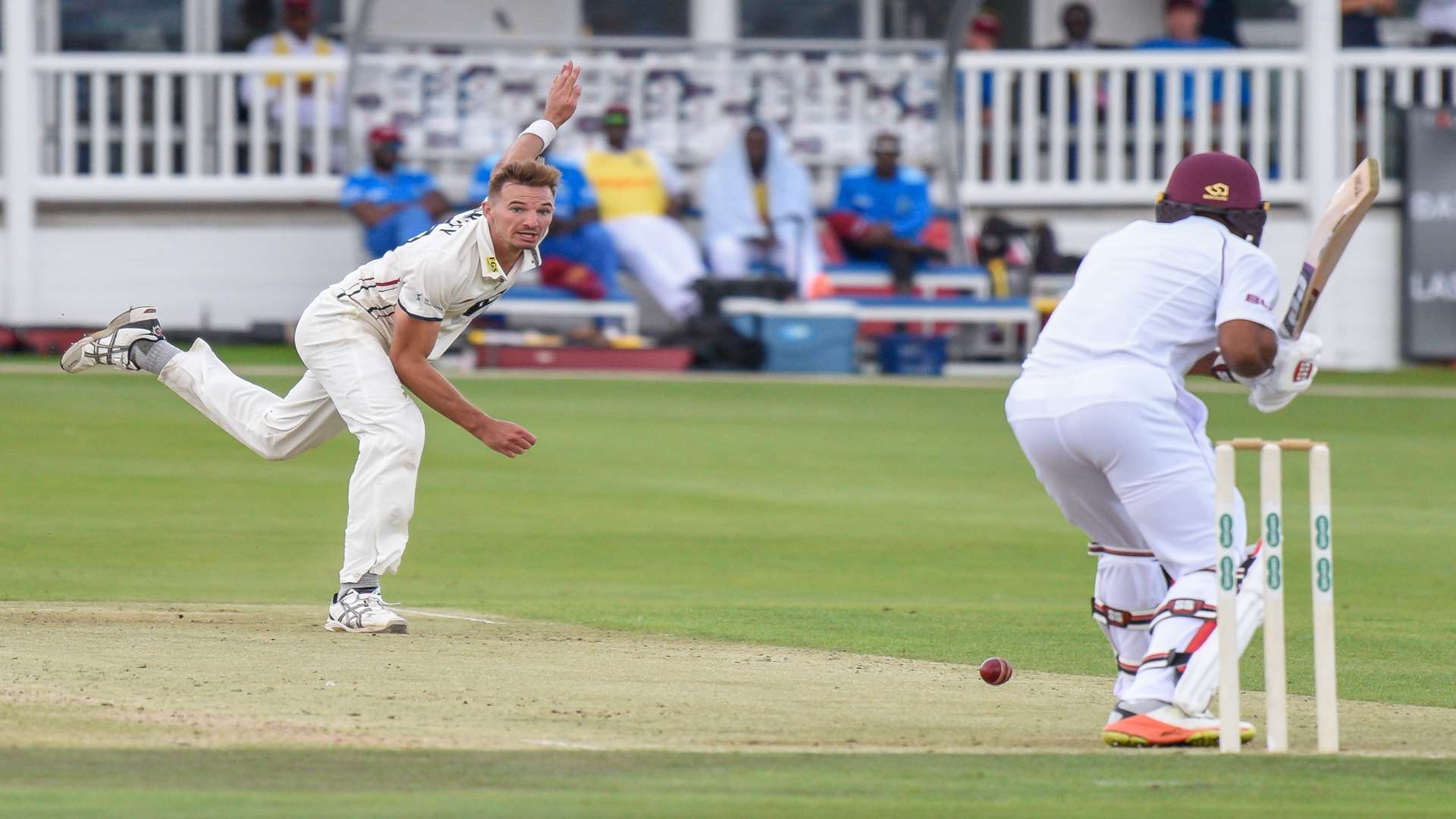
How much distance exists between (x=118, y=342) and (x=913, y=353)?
1149 cm

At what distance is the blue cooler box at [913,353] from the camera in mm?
19875

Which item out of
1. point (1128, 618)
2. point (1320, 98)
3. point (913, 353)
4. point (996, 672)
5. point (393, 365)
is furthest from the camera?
point (1320, 98)

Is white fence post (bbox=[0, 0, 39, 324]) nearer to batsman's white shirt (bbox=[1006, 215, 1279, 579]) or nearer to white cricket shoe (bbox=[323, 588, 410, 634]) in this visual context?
white cricket shoe (bbox=[323, 588, 410, 634])

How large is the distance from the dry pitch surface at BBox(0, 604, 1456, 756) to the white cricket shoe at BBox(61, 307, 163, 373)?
42.2 inches

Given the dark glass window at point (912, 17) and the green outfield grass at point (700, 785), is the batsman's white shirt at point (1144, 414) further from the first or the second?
the dark glass window at point (912, 17)

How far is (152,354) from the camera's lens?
9031 mm

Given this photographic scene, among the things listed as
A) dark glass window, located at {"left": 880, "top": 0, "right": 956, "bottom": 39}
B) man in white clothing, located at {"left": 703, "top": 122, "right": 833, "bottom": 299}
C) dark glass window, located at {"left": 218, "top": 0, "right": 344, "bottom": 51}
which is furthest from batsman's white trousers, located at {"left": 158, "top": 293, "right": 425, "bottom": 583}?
dark glass window, located at {"left": 880, "top": 0, "right": 956, "bottom": 39}

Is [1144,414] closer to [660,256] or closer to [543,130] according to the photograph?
[543,130]

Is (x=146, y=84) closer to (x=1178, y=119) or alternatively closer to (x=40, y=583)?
(x=1178, y=119)

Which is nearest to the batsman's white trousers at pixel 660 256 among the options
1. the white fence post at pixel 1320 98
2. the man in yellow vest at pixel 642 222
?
the man in yellow vest at pixel 642 222

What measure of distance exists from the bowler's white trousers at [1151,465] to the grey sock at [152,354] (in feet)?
12.7

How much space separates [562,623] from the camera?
9008 millimetres

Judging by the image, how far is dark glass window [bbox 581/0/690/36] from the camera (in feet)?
81.1

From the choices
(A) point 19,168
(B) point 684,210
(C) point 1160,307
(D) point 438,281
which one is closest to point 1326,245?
(C) point 1160,307
